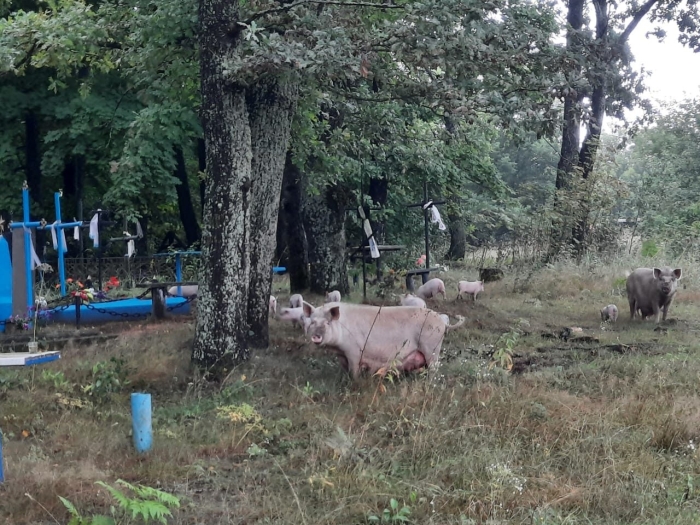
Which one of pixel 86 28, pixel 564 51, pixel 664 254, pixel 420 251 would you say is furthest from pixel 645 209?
pixel 86 28

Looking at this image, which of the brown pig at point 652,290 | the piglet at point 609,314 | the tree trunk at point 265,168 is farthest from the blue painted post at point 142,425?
the brown pig at point 652,290

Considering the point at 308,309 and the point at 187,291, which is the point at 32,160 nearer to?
the point at 187,291

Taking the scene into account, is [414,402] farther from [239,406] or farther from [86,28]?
[86,28]

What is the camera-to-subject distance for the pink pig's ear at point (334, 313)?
821 centimetres

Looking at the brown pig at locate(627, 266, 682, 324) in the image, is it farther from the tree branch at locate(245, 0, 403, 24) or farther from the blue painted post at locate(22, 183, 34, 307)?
the blue painted post at locate(22, 183, 34, 307)

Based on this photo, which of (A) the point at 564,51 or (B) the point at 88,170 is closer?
(A) the point at 564,51

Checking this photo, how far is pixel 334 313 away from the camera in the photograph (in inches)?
324

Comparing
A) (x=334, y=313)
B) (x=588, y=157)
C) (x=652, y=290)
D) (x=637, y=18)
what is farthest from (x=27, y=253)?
(x=637, y=18)

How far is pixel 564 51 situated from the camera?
9.23 metres

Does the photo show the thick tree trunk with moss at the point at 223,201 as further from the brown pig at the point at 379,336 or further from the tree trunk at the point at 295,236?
the tree trunk at the point at 295,236

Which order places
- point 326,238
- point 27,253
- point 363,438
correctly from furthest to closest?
1. point 326,238
2. point 27,253
3. point 363,438

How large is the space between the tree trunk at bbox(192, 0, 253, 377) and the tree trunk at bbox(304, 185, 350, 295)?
19.2 feet

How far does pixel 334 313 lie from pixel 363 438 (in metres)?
1.88

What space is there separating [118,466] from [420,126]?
54.3 ft
